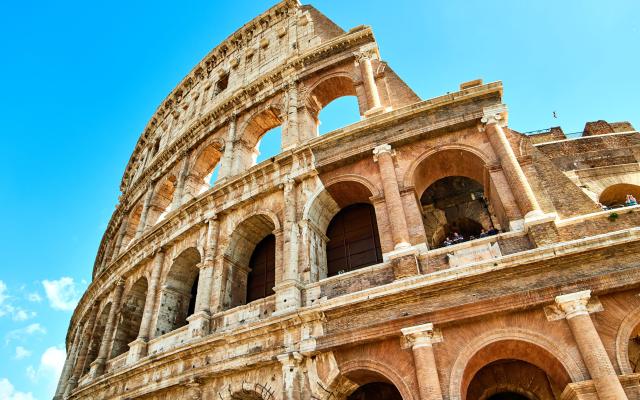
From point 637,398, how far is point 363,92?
8.97 metres

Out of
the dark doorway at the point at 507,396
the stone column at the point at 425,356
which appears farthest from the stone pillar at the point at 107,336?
the dark doorway at the point at 507,396

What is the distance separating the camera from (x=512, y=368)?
7789mm

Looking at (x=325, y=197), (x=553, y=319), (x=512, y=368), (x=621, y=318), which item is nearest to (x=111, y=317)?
(x=325, y=197)

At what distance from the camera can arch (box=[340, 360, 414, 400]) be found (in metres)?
6.59

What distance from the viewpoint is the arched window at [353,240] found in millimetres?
9617

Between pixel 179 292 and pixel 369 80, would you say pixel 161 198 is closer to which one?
pixel 179 292

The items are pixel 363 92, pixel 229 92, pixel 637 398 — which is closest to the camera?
pixel 637 398

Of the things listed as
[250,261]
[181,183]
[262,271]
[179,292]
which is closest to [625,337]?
[262,271]

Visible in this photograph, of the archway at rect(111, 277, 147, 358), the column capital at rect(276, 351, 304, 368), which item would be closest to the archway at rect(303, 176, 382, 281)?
the column capital at rect(276, 351, 304, 368)

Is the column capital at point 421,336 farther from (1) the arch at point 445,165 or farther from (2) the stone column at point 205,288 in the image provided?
(2) the stone column at point 205,288

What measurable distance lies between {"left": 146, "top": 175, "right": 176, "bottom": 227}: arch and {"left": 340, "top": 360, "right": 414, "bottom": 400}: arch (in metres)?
10.8

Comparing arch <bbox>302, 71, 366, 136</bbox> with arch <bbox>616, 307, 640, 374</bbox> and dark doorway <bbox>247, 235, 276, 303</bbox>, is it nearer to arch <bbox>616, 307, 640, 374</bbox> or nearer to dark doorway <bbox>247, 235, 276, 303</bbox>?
dark doorway <bbox>247, 235, 276, 303</bbox>

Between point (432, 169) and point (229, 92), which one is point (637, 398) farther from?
point (229, 92)

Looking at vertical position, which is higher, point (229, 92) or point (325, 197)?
point (229, 92)
